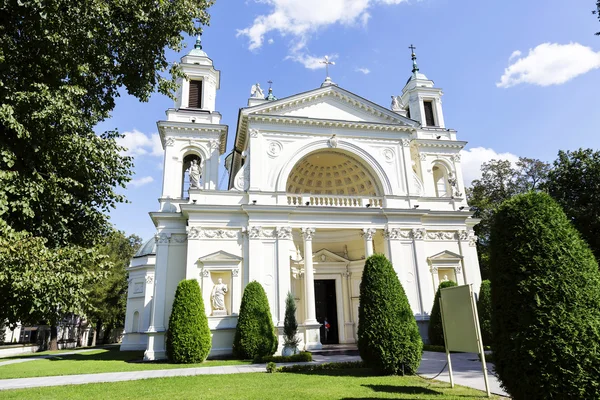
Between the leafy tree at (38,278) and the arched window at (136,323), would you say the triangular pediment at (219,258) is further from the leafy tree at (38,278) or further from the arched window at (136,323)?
the arched window at (136,323)

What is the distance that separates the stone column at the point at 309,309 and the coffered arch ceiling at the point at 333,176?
4.61 metres

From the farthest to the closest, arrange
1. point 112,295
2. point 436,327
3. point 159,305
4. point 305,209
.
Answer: point 112,295, point 305,209, point 159,305, point 436,327

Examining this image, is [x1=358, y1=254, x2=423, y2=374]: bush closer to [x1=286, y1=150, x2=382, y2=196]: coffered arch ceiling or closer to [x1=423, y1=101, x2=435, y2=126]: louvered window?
[x1=286, y1=150, x2=382, y2=196]: coffered arch ceiling

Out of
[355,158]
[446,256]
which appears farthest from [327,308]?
[355,158]

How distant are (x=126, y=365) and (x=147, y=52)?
1352 cm

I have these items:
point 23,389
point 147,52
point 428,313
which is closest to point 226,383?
point 23,389

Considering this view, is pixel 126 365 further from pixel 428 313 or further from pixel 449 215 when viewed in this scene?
pixel 449 215

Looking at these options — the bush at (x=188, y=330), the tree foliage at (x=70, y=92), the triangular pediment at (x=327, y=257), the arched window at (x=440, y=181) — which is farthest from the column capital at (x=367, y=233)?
the tree foliage at (x=70, y=92)

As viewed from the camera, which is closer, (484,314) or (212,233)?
(484,314)

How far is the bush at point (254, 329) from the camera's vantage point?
17.2 m

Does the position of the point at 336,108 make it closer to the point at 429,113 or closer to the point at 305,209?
the point at 305,209

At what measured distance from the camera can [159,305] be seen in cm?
2014

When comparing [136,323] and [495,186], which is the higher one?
[495,186]

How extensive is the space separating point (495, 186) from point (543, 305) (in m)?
34.6
